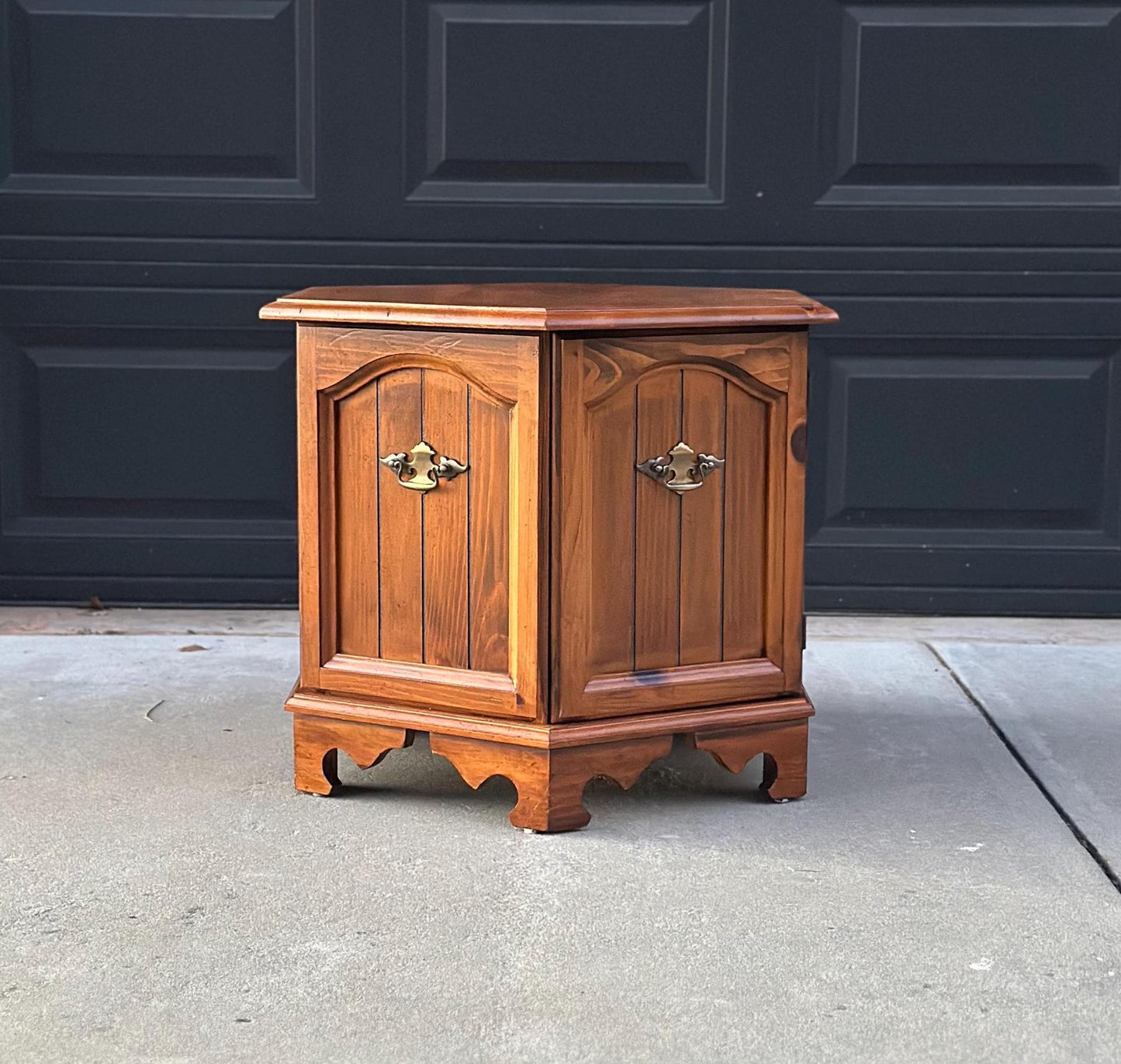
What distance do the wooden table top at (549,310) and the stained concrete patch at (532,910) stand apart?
84 cm

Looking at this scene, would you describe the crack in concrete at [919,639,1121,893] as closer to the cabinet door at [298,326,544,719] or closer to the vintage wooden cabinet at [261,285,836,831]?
the vintage wooden cabinet at [261,285,836,831]

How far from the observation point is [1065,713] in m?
3.26

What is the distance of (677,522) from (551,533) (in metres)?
0.23

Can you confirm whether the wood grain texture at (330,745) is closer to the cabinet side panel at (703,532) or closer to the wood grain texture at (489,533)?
the wood grain texture at (489,533)

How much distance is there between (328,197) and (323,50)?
363 mm

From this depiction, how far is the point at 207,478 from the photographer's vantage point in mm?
4059

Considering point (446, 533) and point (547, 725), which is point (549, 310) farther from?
point (547, 725)

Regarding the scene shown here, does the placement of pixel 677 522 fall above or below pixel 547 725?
above

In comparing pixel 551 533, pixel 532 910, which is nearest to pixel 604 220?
pixel 551 533

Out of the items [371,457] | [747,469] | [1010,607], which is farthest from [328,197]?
[1010,607]

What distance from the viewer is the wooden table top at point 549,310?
8.12 feet

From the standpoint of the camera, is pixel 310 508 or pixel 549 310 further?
pixel 310 508

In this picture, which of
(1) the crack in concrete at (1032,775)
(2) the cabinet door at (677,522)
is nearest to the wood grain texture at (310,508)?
(2) the cabinet door at (677,522)

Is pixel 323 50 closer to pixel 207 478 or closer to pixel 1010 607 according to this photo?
pixel 207 478
